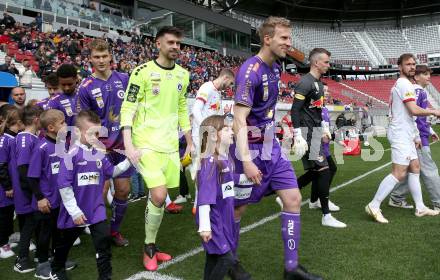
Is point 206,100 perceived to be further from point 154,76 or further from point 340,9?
point 340,9

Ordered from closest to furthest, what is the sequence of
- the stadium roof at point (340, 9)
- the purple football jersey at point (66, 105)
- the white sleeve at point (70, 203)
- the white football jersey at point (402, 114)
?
the white sleeve at point (70, 203) → the purple football jersey at point (66, 105) → the white football jersey at point (402, 114) → the stadium roof at point (340, 9)

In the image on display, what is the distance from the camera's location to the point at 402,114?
543 centimetres

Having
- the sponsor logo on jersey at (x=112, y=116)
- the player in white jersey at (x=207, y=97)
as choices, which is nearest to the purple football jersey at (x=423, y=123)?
the player in white jersey at (x=207, y=97)

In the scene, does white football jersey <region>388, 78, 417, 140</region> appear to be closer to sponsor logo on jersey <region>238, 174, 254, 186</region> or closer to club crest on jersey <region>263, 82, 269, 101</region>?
club crest on jersey <region>263, 82, 269, 101</region>

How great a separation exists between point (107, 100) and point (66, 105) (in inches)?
24.9

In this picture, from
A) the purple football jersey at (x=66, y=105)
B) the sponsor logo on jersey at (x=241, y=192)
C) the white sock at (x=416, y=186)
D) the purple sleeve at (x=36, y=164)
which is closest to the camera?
the sponsor logo on jersey at (x=241, y=192)

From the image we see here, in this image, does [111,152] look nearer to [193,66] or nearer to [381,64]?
[193,66]

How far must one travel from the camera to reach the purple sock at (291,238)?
346 cm

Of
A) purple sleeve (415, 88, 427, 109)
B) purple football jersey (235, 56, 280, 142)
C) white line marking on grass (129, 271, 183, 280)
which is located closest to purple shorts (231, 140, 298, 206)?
purple football jersey (235, 56, 280, 142)

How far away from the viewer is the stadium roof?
56062 millimetres

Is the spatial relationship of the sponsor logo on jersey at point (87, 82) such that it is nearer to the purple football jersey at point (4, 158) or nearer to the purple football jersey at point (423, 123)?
the purple football jersey at point (4, 158)

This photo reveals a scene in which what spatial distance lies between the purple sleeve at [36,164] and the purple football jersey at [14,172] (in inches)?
24.9

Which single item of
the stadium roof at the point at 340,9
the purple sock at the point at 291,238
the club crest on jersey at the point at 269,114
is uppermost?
the stadium roof at the point at 340,9

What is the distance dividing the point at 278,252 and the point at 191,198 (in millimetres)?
3374
